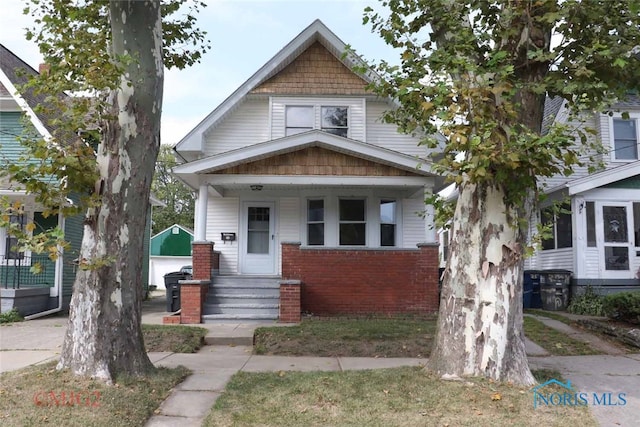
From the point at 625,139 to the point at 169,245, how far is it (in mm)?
22166

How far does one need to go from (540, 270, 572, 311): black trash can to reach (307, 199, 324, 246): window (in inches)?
261

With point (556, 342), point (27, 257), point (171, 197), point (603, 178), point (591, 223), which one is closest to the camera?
point (556, 342)

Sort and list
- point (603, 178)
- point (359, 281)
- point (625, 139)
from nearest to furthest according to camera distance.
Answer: point (359, 281)
point (603, 178)
point (625, 139)

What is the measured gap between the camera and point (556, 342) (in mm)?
8617

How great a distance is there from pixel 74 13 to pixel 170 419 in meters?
4.87

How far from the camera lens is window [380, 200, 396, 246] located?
523 inches

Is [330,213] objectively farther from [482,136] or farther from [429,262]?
[482,136]

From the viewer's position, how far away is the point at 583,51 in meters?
5.79

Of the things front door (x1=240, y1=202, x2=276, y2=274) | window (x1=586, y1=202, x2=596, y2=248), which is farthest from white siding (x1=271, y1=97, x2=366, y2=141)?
window (x1=586, y1=202, x2=596, y2=248)

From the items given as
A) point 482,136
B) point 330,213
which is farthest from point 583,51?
point 330,213

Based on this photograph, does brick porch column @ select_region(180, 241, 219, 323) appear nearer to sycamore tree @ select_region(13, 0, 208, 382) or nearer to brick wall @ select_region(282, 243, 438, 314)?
brick wall @ select_region(282, 243, 438, 314)

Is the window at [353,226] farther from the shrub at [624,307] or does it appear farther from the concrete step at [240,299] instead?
the shrub at [624,307]

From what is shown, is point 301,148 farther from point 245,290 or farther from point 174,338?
point 174,338

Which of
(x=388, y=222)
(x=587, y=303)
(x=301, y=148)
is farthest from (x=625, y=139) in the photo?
(x=301, y=148)
